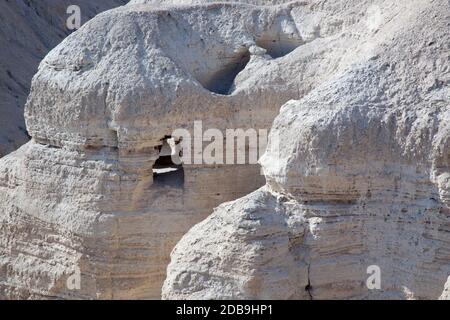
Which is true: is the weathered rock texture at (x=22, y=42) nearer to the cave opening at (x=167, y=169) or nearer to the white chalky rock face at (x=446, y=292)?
the cave opening at (x=167, y=169)

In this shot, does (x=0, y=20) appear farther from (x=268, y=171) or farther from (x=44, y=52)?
(x=268, y=171)

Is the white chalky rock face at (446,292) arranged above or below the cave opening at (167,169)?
below

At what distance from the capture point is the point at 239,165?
14.1 meters

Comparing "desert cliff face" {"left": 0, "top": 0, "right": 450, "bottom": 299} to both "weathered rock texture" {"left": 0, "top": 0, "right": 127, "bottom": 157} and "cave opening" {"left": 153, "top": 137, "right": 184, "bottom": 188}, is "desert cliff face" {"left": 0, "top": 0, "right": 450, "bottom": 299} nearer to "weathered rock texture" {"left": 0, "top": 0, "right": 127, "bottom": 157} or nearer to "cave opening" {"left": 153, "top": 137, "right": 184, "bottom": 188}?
"cave opening" {"left": 153, "top": 137, "right": 184, "bottom": 188}

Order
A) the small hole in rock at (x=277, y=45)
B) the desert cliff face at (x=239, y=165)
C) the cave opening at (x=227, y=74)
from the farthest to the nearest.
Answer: the small hole in rock at (x=277, y=45), the cave opening at (x=227, y=74), the desert cliff face at (x=239, y=165)

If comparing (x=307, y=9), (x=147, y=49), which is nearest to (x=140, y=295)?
(x=147, y=49)

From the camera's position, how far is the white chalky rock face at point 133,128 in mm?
13914

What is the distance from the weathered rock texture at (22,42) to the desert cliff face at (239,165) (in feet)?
39.9

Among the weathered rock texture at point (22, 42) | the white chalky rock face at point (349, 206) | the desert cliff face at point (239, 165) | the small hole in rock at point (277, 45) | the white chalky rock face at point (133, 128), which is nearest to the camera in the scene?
the white chalky rock face at point (349, 206)

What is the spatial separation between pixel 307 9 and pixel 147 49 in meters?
2.19

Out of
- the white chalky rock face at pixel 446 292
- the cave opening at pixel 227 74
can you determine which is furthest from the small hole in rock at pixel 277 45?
the white chalky rock face at pixel 446 292

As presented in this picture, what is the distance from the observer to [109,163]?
13938 mm

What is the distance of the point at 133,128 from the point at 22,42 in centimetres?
1846

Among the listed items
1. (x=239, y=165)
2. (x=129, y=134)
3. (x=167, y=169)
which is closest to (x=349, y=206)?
(x=239, y=165)
